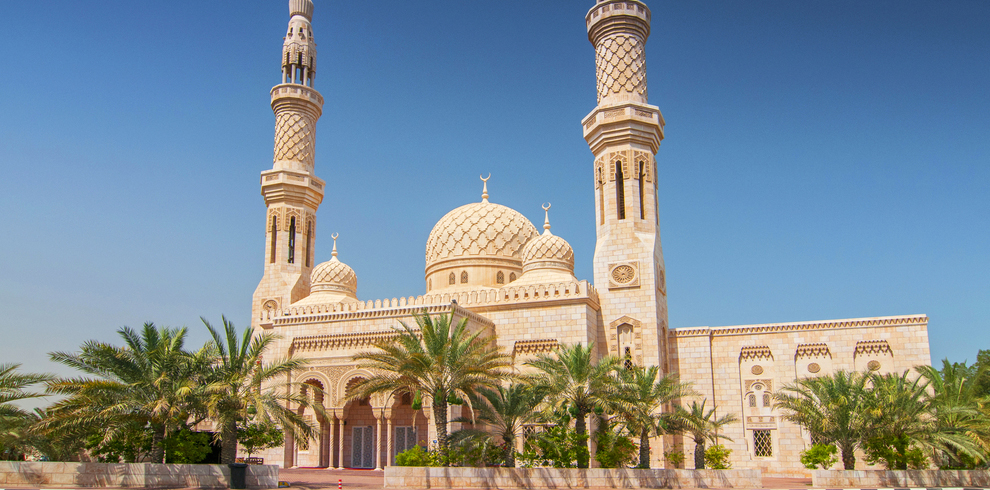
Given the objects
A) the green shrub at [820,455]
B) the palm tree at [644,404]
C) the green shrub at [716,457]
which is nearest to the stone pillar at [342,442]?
the palm tree at [644,404]

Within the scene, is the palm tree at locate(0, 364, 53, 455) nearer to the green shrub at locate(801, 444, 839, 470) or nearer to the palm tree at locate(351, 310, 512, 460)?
the palm tree at locate(351, 310, 512, 460)

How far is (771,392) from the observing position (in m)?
23.8

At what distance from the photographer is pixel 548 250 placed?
87.0 feet

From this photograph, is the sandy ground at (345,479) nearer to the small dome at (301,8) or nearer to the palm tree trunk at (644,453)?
the palm tree trunk at (644,453)

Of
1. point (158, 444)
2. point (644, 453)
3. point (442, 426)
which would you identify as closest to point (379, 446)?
point (442, 426)

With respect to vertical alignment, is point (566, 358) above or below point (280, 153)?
below

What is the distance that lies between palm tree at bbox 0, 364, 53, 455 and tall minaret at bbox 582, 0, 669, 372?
14978mm

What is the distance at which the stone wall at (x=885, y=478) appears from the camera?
1822cm

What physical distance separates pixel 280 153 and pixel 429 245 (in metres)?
6.44

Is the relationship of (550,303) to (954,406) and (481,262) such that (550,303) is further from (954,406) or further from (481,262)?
(954,406)

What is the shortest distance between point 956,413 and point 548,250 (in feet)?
40.9

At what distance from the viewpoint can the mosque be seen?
23062 mm

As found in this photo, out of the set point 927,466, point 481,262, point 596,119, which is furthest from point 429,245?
point 927,466

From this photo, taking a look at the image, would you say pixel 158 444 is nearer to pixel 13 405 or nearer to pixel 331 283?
pixel 13 405
